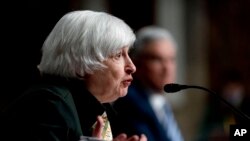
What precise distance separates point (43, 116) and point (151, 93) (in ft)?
8.39

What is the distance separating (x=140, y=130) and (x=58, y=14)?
256 inches

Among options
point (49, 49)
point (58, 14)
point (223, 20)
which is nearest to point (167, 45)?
point (49, 49)

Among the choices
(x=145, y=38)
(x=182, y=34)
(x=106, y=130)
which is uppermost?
(x=106, y=130)

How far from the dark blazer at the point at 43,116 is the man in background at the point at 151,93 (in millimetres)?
750

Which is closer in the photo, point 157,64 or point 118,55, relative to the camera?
point 118,55

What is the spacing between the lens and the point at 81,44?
14.2 ft

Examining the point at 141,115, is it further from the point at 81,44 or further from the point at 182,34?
the point at 182,34

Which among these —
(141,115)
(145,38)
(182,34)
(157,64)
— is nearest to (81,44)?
(141,115)

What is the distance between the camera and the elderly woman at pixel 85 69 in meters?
4.16

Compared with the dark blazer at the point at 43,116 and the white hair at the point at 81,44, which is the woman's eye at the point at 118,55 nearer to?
the white hair at the point at 81,44

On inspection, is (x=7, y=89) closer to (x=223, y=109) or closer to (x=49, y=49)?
(x=223, y=109)

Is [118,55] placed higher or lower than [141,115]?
higher

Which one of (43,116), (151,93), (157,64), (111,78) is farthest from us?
(157,64)

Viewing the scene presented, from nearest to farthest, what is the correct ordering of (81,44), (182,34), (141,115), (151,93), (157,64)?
(81,44)
(141,115)
(151,93)
(157,64)
(182,34)
